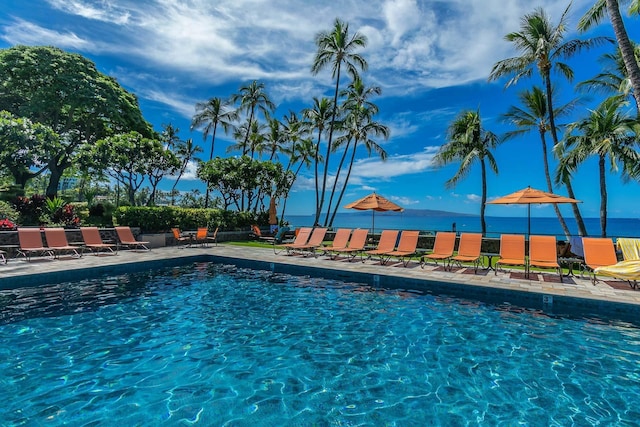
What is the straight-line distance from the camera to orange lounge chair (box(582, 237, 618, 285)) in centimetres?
819

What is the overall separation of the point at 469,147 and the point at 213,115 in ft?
76.8

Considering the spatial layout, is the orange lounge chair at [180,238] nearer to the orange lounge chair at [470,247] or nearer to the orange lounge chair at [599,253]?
the orange lounge chair at [470,247]

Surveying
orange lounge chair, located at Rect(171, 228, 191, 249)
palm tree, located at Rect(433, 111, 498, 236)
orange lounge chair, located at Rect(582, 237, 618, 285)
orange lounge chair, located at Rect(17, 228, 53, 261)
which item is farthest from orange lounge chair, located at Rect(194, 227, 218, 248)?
orange lounge chair, located at Rect(582, 237, 618, 285)

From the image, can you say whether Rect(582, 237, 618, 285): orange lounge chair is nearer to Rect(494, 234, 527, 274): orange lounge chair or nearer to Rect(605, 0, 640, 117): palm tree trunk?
Rect(494, 234, 527, 274): orange lounge chair

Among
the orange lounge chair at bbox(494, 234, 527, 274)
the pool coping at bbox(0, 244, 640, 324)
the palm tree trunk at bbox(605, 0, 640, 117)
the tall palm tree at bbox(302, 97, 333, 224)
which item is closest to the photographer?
the pool coping at bbox(0, 244, 640, 324)

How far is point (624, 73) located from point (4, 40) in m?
34.6

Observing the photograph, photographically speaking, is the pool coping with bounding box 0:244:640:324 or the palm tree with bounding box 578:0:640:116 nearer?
the pool coping with bounding box 0:244:640:324

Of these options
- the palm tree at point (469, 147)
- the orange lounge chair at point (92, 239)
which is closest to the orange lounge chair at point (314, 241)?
the orange lounge chair at point (92, 239)

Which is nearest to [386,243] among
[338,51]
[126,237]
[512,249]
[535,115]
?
[512,249]

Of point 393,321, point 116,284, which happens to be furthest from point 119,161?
point 393,321

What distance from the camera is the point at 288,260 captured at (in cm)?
1144

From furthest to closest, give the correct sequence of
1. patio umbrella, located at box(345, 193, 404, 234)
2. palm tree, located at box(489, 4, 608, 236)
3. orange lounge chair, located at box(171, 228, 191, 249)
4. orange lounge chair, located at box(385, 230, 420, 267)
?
orange lounge chair, located at box(171, 228, 191, 249) → palm tree, located at box(489, 4, 608, 236) → patio umbrella, located at box(345, 193, 404, 234) → orange lounge chair, located at box(385, 230, 420, 267)

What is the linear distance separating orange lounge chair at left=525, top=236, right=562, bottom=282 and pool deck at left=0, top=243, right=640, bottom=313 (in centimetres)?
42

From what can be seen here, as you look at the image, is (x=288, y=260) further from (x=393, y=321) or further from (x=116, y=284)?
(x=393, y=321)
